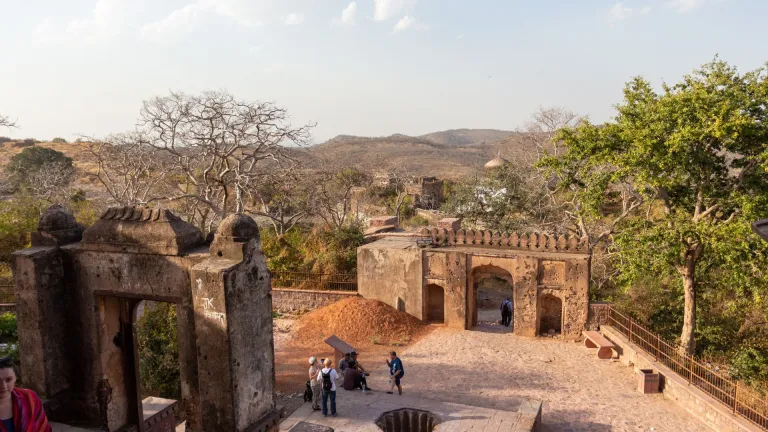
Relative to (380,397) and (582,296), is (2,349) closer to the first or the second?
(380,397)

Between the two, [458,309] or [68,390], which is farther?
[458,309]

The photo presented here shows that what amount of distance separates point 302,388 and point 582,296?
353 inches

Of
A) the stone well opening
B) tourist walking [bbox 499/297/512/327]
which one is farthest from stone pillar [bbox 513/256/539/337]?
the stone well opening

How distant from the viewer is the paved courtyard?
36.7 feet

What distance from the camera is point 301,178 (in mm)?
29422

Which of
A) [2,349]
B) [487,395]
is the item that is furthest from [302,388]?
[2,349]

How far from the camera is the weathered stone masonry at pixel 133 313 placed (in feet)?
21.4

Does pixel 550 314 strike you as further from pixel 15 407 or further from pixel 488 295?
pixel 15 407

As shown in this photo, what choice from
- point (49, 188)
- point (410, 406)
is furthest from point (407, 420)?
point (49, 188)

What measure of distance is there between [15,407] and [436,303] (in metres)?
15.7

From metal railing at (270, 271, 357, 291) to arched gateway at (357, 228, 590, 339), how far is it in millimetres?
1620

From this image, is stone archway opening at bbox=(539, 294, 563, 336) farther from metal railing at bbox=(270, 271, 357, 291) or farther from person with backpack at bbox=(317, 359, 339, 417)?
person with backpack at bbox=(317, 359, 339, 417)

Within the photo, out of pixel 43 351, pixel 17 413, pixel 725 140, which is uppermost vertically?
pixel 725 140

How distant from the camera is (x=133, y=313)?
25.5 feet
